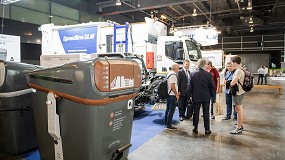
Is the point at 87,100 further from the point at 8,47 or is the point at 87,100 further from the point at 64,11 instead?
the point at 64,11

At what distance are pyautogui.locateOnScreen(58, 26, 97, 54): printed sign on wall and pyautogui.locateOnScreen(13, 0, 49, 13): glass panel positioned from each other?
6.16m

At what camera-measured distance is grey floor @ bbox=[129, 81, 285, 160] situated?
355 cm

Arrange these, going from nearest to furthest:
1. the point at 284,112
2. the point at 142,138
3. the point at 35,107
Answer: the point at 35,107, the point at 142,138, the point at 284,112

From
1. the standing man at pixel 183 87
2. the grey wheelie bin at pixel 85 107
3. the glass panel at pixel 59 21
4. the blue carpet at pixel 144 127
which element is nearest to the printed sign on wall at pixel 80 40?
the blue carpet at pixel 144 127

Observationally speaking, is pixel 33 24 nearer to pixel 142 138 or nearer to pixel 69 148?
pixel 142 138

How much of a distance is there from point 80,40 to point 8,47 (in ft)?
11.6

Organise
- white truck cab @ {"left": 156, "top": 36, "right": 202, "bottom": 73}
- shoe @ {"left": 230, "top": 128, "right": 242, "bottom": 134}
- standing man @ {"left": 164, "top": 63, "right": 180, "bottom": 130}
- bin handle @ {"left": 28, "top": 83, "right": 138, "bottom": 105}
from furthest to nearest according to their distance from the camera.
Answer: white truck cab @ {"left": 156, "top": 36, "right": 202, "bottom": 73} < standing man @ {"left": 164, "top": 63, "right": 180, "bottom": 130} < shoe @ {"left": 230, "top": 128, "right": 242, "bottom": 134} < bin handle @ {"left": 28, "top": 83, "right": 138, "bottom": 105}

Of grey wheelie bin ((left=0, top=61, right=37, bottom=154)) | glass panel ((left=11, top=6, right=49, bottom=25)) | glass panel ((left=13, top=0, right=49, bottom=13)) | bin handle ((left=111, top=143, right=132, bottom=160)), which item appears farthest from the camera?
glass panel ((left=13, top=0, right=49, bottom=13))

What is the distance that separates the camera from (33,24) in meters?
12.4

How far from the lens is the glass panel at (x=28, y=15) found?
1148 centimetres

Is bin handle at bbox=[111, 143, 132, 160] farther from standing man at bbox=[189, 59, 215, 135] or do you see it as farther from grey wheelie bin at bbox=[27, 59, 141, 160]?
standing man at bbox=[189, 59, 215, 135]

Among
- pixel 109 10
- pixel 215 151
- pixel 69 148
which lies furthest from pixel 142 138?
pixel 109 10

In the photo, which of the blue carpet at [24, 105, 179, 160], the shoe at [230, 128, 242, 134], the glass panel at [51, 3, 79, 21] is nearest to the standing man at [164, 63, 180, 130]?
the blue carpet at [24, 105, 179, 160]

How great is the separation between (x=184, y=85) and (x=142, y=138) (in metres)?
1.84
